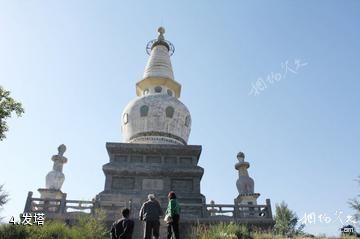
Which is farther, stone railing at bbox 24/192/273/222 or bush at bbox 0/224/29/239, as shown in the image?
stone railing at bbox 24/192/273/222

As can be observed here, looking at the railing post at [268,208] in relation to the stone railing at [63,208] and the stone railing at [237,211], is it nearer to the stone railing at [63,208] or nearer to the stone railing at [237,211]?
the stone railing at [237,211]

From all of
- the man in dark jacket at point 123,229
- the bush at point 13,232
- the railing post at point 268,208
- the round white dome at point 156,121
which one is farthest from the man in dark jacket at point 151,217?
the round white dome at point 156,121

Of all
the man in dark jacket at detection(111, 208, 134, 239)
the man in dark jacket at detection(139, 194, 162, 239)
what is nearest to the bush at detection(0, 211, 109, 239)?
the man in dark jacket at detection(139, 194, 162, 239)

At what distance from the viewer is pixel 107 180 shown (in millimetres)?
25047

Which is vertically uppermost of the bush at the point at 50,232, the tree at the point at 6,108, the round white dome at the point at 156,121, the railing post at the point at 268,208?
A: the round white dome at the point at 156,121

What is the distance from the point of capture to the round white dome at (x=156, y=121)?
97.8ft

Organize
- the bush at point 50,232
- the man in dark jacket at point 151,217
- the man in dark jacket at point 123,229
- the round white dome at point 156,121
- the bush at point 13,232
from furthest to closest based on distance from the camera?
1. the round white dome at point 156,121
2. the bush at point 50,232
3. the bush at point 13,232
4. the man in dark jacket at point 151,217
5. the man in dark jacket at point 123,229

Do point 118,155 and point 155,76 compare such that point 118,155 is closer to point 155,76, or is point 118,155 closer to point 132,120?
point 132,120

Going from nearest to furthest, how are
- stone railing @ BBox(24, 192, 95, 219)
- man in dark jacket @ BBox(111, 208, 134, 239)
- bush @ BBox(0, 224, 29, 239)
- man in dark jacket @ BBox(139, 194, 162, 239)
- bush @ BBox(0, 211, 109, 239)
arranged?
man in dark jacket @ BBox(111, 208, 134, 239) < man in dark jacket @ BBox(139, 194, 162, 239) < bush @ BBox(0, 224, 29, 239) < bush @ BBox(0, 211, 109, 239) < stone railing @ BBox(24, 192, 95, 219)

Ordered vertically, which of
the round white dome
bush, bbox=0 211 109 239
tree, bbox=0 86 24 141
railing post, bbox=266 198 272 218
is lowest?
bush, bbox=0 211 109 239

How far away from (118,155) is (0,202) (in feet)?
50.7

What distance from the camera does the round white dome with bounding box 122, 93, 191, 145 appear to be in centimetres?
2980

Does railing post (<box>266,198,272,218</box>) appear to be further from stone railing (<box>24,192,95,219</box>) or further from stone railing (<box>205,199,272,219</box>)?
stone railing (<box>24,192,95,219</box>)

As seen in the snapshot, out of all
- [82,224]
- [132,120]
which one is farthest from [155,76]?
[82,224]
